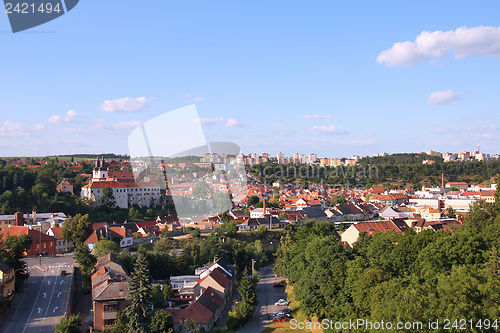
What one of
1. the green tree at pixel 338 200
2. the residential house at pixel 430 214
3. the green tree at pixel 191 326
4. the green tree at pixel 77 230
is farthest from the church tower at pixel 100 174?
the residential house at pixel 430 214

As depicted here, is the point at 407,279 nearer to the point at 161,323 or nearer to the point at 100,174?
the point at 161,323

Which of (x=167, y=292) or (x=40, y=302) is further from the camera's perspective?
(x=167, y=292)

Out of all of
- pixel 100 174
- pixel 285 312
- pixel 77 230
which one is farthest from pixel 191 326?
pixel 100 174

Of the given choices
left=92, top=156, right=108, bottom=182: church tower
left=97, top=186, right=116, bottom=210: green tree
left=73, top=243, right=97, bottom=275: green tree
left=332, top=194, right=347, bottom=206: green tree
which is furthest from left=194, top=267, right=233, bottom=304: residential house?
left=332, top=194, right=347, bottom=206: green tree

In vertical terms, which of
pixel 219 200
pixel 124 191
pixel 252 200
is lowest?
pixel 252 200

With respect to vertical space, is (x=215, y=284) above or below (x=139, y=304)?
below

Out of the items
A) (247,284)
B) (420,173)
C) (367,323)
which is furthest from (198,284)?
(420,173)

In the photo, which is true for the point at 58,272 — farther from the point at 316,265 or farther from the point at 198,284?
the point at 316,265
